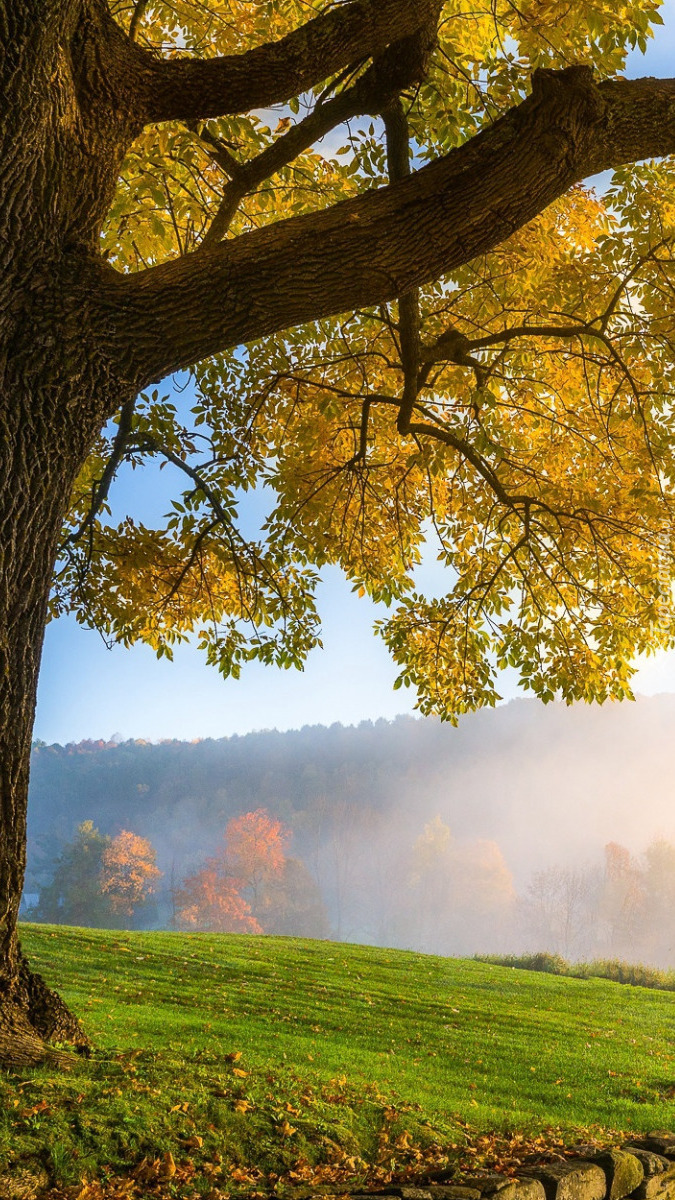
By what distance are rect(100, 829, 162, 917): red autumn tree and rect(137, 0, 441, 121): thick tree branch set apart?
5806 cm

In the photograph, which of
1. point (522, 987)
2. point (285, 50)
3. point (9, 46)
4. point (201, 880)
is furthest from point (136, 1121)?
point (201, 880)

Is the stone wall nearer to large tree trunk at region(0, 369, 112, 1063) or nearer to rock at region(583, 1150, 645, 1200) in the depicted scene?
rock at region(583, 1150, 645, 1200)

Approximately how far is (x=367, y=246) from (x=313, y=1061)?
22.4 ft

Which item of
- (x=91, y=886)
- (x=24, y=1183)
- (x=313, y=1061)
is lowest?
(x=91, y=886)

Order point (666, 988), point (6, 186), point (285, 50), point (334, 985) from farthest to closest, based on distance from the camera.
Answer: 1. point (666, 988)
2. point (334, 985)
3. point (285, 50)
4. point (6, 186)

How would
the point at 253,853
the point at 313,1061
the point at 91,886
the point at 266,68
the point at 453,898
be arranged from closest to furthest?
the point at 266,68, the point at 313,1061, the point at 91,886, the point at 253,853, the point at 453,898

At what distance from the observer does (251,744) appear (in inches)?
3708

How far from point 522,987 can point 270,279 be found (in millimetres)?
14379

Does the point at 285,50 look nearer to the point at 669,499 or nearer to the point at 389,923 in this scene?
the point at 669,499

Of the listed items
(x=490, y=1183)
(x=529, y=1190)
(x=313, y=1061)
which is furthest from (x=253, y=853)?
(x=490, y=1183)

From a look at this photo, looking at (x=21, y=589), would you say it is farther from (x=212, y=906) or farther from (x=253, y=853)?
(x=253, y=853)

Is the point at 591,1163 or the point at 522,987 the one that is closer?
the point at 591,1163

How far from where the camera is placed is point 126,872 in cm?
6081

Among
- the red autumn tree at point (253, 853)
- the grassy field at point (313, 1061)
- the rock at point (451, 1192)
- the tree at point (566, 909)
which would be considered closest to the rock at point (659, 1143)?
the grassy field at point (313, 1061)
